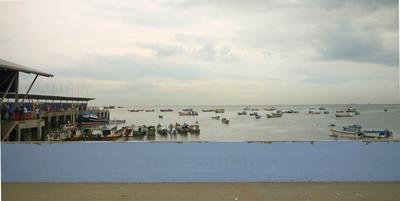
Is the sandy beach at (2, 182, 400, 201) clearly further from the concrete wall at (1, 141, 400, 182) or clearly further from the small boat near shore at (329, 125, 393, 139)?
the small boat near shore at (329, 125, 393, 139)

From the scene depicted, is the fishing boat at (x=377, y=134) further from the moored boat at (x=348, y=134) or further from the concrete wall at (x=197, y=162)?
the concrete wall at (x=197, y=162)

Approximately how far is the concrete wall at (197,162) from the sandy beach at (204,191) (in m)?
0.13

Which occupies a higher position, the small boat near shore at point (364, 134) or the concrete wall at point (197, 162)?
the concrete wall at point (197, 162)

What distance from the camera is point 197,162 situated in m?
4.58

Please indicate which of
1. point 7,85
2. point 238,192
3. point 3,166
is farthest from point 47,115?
point 238,192

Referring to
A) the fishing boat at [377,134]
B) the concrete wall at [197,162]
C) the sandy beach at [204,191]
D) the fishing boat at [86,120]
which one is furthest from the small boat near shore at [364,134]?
the fishing boat at [86,120]

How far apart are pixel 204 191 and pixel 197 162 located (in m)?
0.51

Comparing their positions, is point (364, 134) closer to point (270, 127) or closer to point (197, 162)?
point (270, 127)

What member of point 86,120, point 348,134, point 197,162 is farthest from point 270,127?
point 197,162

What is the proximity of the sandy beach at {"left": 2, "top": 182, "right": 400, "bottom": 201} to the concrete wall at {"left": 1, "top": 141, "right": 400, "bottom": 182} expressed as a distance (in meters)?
0.13

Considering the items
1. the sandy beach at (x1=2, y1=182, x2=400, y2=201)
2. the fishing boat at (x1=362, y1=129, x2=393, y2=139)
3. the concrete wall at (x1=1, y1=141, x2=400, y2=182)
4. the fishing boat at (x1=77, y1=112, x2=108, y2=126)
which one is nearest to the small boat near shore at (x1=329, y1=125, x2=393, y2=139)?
the fishing boat at (x1=362, y1=129, x2=393, y2=139)

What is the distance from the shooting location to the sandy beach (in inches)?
155

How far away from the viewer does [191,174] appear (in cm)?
457

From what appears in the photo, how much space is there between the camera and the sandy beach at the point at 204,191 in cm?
393
